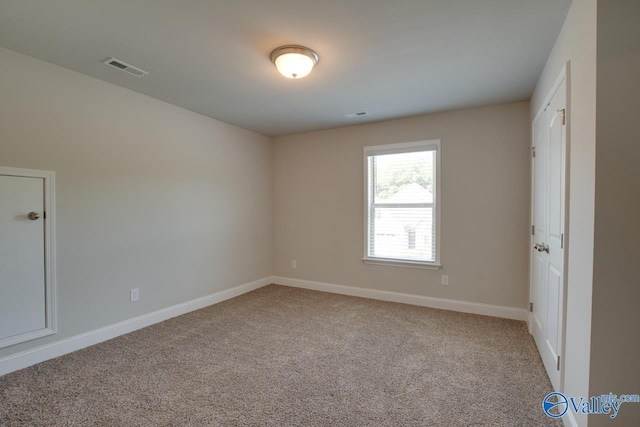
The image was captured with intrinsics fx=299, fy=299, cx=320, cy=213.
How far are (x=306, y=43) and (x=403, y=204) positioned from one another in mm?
2503

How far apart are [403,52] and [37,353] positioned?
379cm

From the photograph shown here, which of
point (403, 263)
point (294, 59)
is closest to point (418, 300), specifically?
point (403, 263)

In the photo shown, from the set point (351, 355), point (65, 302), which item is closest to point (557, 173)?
point (351, 355)

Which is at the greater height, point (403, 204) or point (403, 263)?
point (403, 204)

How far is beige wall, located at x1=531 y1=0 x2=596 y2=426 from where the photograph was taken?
147 centimetres

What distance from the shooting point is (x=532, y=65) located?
2.52m

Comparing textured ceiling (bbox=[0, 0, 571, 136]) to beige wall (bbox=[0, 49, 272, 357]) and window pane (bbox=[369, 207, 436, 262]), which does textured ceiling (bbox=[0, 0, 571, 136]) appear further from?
window pane (bbox=[369, 207, 436, 262])

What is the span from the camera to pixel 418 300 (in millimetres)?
3912

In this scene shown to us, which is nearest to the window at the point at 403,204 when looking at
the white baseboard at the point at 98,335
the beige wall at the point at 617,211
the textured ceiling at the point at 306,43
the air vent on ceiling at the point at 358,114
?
the air vent on ceiling at the point at 358,114

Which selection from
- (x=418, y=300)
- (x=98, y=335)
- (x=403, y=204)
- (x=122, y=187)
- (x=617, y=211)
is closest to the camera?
(x=617, y=211)

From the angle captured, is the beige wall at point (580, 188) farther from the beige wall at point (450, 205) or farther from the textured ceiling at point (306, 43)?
the beige wall at point (450, 205)

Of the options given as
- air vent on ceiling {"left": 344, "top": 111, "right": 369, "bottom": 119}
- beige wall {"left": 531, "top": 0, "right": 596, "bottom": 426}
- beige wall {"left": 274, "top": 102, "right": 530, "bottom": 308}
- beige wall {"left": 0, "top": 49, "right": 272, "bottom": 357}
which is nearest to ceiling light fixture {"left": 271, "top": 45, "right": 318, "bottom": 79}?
air vent on ceiling {"left": 344, "top": 111, "right": 369, "bottom": 119}

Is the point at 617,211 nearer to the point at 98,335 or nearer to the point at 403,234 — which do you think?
the point at 403,234

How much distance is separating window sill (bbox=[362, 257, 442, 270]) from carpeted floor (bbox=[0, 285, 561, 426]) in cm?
72
